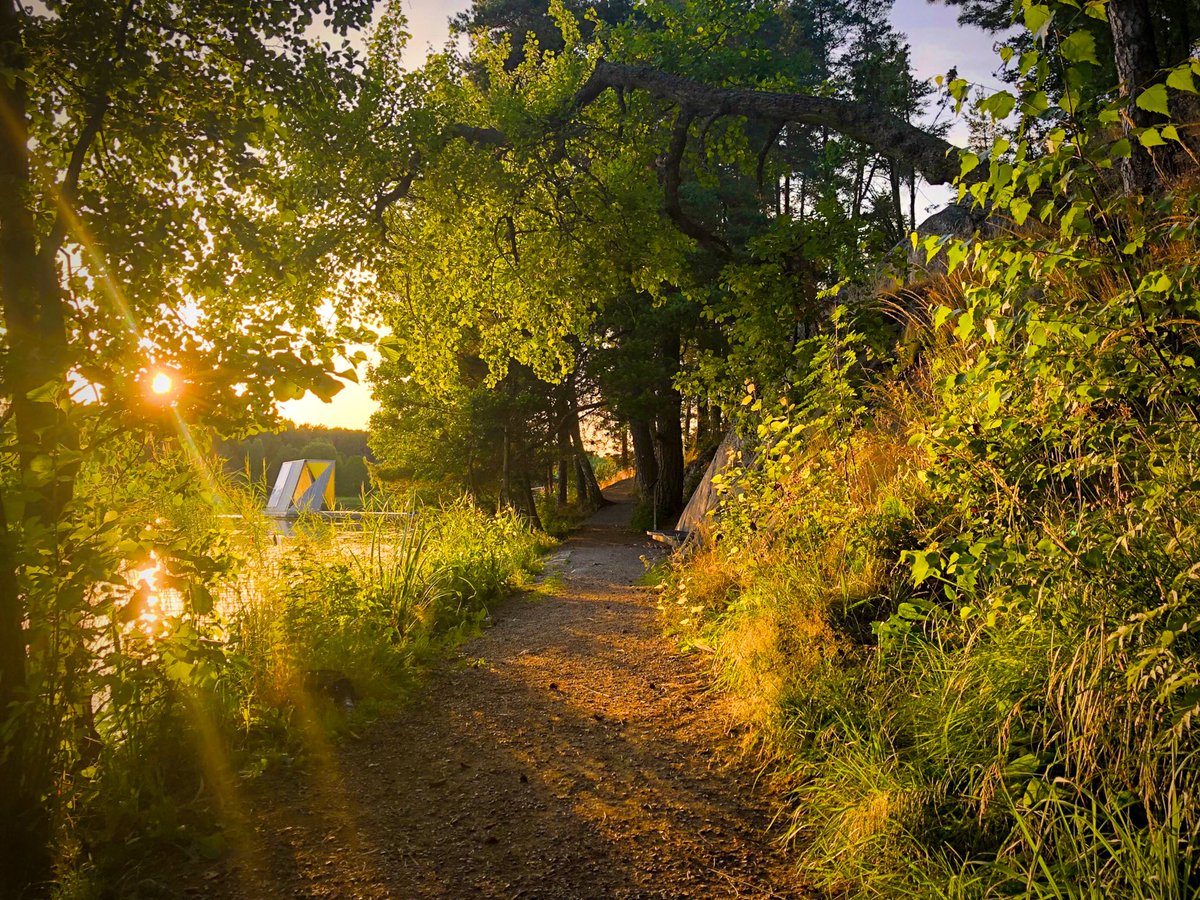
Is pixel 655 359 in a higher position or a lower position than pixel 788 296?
higher

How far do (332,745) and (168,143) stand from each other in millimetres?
2801

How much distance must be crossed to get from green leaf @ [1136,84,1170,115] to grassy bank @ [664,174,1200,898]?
1.22 ft

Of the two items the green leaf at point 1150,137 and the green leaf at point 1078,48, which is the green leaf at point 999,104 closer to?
the green leaf at point 1078,48

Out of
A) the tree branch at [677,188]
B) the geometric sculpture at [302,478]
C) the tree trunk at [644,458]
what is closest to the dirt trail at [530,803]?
the tree branch at [677,188]

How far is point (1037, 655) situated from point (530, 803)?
2.00m

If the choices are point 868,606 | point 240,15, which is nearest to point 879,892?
point 868,606

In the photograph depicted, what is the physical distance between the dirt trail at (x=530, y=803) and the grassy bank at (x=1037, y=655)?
0.30m

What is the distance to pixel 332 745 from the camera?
11.6 ft

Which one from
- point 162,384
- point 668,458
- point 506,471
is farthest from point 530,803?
point 668,458

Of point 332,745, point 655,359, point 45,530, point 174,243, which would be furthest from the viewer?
point 655,359

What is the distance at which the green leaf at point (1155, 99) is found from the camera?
168cm

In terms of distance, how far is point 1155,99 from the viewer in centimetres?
171

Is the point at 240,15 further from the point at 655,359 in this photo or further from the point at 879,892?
the point at 655,359

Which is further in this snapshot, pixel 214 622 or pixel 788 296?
pixel 788 296
